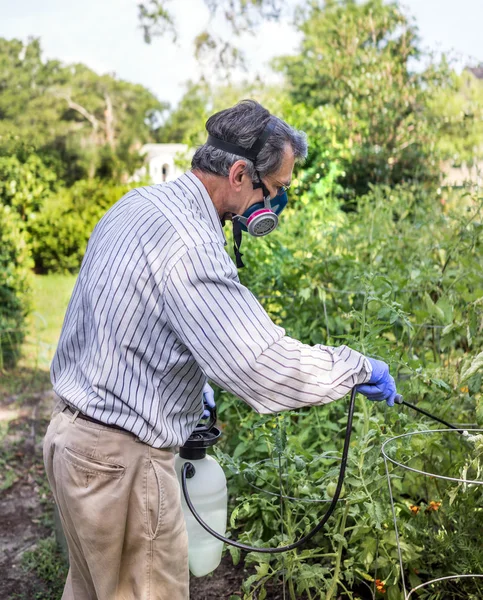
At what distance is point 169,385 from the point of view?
183 cm

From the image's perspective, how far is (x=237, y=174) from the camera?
1940 millimetres

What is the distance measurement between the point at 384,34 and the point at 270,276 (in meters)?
8.70

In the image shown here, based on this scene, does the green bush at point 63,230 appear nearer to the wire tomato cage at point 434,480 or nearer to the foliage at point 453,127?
the foliage at point 453,127

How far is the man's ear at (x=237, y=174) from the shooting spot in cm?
192

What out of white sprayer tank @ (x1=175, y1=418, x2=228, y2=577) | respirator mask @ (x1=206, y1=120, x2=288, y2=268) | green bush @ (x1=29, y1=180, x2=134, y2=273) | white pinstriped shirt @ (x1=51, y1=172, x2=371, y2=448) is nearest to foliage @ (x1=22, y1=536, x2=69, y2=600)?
white sprayer tank @ (x1=175, y1=418, x2=228, y2=577)

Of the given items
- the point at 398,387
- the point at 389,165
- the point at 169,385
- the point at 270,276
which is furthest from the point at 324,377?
the point at 389,165

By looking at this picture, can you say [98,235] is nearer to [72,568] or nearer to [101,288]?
[101,288]

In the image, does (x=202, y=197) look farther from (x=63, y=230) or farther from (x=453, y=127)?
(x=63, y=230)

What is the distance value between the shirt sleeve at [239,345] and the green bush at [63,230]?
1124 cm

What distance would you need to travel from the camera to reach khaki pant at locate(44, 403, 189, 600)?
5.98 ft

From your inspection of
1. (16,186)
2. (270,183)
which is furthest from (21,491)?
(16,186)

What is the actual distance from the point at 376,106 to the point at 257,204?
7.95 meters

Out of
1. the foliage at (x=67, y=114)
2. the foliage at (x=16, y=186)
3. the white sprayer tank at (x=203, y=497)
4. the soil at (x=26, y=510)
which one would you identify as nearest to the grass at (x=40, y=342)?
the soil at (x=26, y=510)

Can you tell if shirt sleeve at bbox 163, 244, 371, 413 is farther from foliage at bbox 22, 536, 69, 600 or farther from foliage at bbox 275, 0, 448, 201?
foliage at bbox 275, 0, 448, 201
